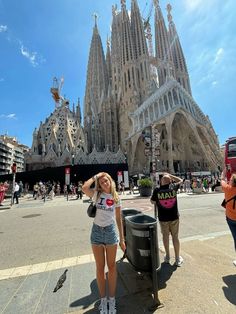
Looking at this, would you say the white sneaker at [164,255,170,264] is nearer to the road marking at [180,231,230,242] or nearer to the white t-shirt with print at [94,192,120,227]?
the road marking at [180,231,230,242]

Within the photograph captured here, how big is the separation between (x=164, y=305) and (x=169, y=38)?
285ft

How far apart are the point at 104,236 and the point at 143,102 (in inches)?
2336

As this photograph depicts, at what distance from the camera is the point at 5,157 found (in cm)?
8038

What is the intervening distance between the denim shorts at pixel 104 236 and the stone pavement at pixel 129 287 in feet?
2.68

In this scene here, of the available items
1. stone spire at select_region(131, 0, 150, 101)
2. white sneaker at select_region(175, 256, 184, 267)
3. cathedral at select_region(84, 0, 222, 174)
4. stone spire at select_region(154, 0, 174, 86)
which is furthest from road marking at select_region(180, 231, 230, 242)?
stone spire at select_region(154, 0, 174, 86)

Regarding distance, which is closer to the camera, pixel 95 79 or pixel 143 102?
pixel 143 102

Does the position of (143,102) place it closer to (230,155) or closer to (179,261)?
(230,155)

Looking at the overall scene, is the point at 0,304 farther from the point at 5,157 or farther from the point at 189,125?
the point at 5,157

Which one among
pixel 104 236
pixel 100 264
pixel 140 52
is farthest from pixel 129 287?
pixel 140 52

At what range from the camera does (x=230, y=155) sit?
11305 mm

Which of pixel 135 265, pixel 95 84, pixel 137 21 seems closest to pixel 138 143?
pixel 95 84

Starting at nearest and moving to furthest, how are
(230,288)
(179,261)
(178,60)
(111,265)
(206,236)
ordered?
(111,265) < (230,288) < (179,261) < (206,236) < (178,60)

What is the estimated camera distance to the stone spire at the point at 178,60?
73812 millimetres

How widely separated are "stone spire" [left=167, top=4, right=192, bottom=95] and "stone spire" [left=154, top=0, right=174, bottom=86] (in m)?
2.10
